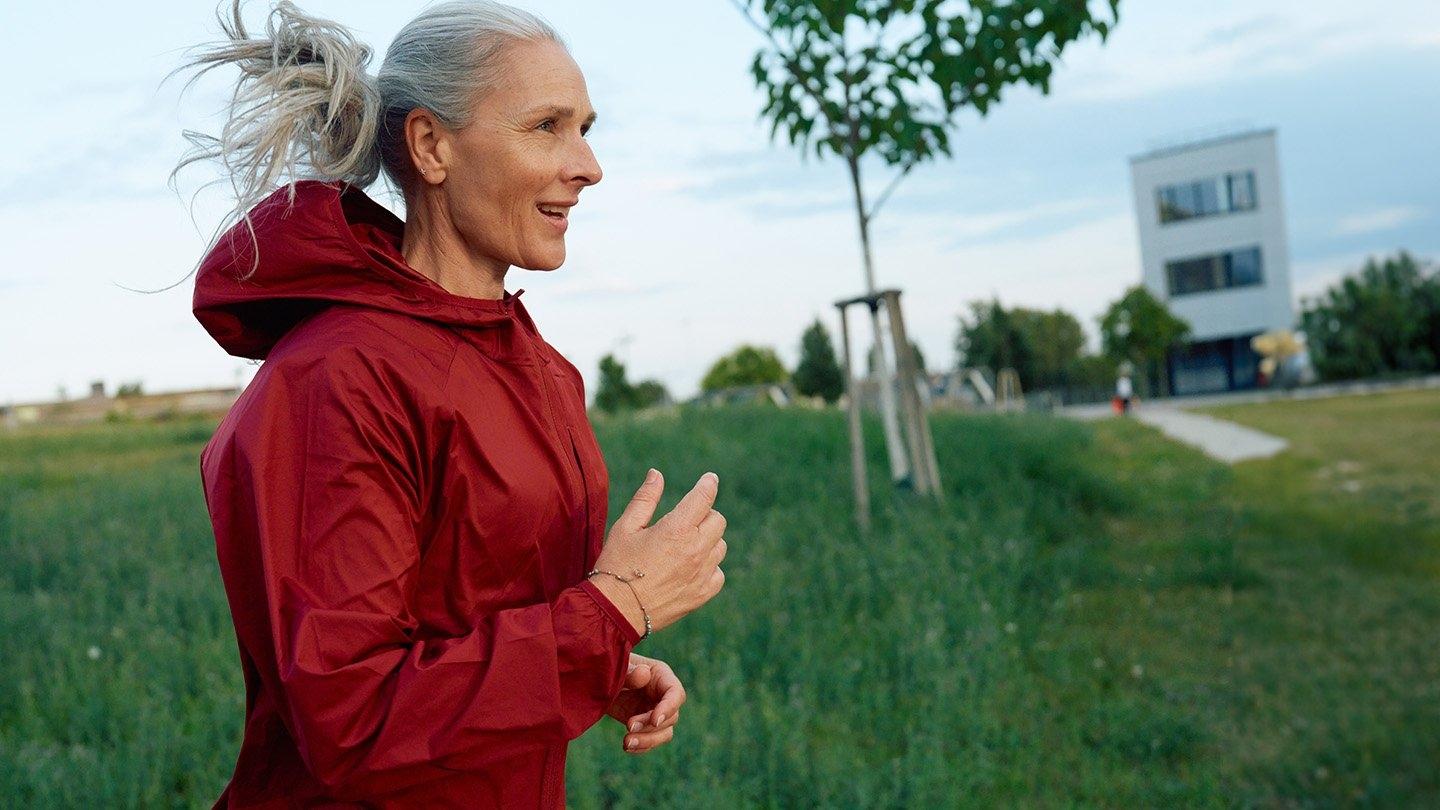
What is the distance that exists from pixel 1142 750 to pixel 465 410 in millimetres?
4449

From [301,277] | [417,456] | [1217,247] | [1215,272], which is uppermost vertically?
[1217,247]

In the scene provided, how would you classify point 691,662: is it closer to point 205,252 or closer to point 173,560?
point 173,560

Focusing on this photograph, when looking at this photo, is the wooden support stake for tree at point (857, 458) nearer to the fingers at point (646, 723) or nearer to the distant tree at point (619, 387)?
the fingers at point (646, 723)

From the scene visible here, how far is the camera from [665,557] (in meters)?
1.73

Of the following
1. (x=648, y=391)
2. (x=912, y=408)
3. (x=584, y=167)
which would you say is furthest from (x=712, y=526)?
(x=648, y=391)

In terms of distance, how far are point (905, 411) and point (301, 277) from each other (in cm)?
732

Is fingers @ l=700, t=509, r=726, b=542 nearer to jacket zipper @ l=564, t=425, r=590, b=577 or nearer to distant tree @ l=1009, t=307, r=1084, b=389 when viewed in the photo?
jacket zipper @ l=564, t=425, r=590, b=577

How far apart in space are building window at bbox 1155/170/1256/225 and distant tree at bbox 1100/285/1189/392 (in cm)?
831

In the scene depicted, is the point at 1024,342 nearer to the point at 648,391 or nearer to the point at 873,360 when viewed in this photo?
the point at 648,391

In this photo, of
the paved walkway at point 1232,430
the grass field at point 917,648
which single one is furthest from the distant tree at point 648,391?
the grass field at point 917,648

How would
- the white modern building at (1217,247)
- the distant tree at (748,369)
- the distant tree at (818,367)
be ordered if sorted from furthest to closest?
1. the white modern building at (1217,247)
2. the distant tree at (748,369)
3. the distant tree at (818,367)

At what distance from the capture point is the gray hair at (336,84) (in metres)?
1.80

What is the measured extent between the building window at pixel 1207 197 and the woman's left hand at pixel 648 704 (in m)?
59.8

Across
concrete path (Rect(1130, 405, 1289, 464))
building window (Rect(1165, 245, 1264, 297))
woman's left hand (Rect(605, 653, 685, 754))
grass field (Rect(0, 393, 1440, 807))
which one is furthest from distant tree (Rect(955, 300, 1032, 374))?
woman's left hand (Rect(605, 653, 685, 754))
